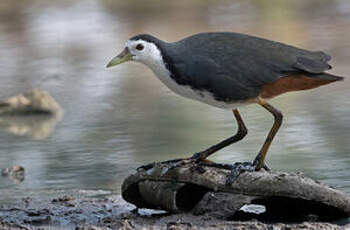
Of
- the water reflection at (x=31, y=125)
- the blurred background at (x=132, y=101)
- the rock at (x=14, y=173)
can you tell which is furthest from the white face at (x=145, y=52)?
the water reflection at (x=31, y=125)

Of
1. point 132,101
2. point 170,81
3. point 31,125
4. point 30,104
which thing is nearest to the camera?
point 170,81

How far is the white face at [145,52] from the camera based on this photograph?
6.65 m

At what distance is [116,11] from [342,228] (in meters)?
11.0

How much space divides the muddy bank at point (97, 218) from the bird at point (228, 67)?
0.64 meters

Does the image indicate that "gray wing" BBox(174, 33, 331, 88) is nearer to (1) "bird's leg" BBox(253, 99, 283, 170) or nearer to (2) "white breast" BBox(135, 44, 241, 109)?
(2) "white breast" BBox(135, 44, 241, 109)

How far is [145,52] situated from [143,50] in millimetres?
25

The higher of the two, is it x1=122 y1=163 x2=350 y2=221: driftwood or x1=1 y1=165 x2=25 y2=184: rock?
x1=1 y1=165 x2=25 y2=184: rock

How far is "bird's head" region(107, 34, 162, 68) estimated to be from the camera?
6.66 m

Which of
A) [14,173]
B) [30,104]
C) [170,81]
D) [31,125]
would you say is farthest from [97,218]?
[30,104]

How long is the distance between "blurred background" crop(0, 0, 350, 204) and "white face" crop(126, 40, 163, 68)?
4.32 feet

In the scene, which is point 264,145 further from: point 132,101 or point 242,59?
point 132,101

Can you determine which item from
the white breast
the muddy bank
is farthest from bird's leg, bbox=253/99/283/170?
the muddy bank

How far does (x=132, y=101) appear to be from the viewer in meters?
11.0

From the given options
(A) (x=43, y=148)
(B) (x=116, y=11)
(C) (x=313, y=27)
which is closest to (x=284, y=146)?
(A) (x=43, y=148)
